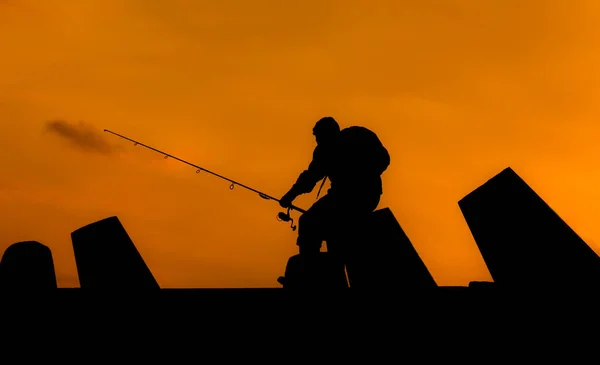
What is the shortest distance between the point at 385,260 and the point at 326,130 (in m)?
3.25

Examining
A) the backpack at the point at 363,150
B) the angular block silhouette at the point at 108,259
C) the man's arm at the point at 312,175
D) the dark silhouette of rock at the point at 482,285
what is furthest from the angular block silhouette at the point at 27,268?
the man's arm at the point at 312,175

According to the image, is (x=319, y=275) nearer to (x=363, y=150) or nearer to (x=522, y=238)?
(x=522, y=238)

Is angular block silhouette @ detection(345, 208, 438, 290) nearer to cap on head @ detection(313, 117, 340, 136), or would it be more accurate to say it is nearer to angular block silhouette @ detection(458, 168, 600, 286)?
angular block silhouette @ detection(458, 168, 600, 286)

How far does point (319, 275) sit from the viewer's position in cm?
401

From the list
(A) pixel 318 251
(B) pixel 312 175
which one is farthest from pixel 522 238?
(B) pixel 312 175

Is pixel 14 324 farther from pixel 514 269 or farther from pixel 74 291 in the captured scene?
pixel 514 269

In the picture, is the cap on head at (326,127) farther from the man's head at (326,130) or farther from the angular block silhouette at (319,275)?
the angular block silhouette at (319,275)

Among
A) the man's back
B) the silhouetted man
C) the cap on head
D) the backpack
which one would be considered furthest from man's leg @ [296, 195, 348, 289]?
the cap on head

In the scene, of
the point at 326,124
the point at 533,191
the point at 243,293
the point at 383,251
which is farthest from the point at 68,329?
the point at 326,124

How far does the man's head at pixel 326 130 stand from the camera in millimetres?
7020

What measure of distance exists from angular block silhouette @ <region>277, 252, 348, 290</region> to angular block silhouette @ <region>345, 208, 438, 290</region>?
0.12 meters

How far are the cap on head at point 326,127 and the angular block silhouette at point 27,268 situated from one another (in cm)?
381

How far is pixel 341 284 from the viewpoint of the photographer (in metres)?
4.03

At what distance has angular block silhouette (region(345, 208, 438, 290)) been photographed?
381 centimetres
